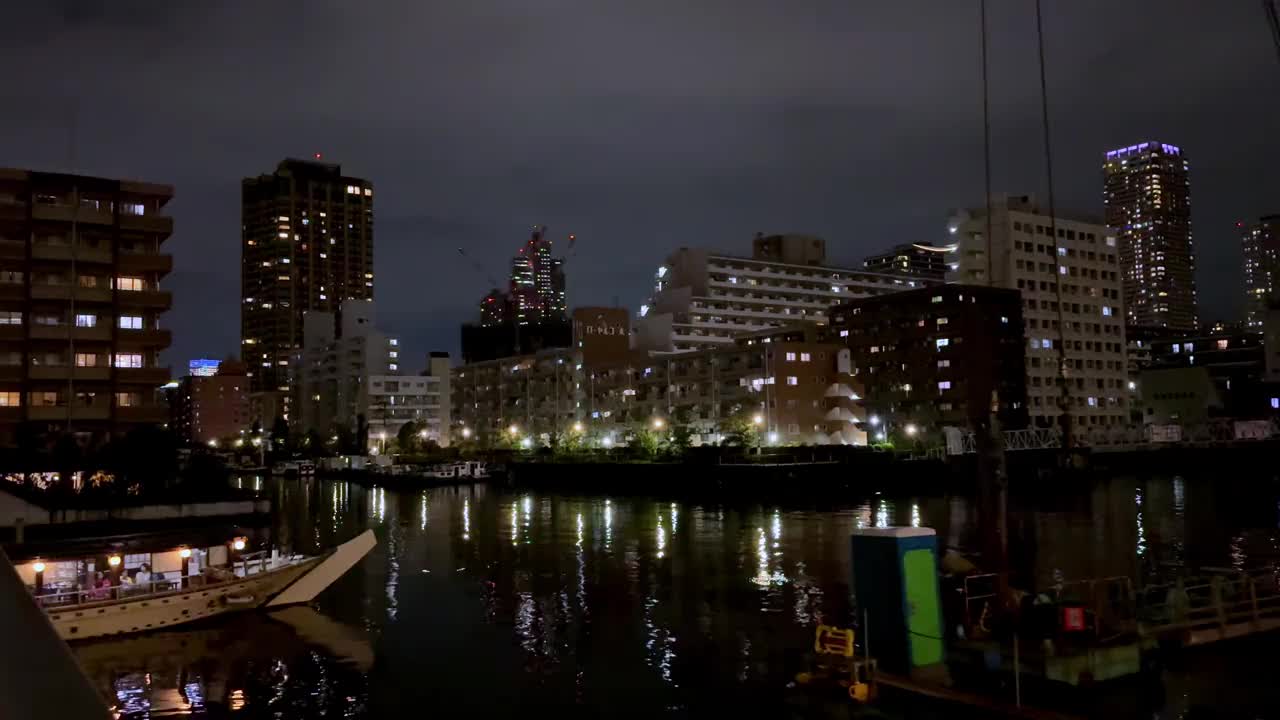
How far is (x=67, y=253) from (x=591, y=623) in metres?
50.8

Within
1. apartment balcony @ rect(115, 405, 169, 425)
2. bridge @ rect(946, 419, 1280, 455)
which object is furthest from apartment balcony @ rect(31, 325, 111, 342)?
bridge @ rect(946, 419, 1280, 455)

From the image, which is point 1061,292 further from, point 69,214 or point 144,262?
point 69,214

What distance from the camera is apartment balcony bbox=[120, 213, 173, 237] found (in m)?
61.0

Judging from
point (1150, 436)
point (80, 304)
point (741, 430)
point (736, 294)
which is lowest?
point (1150, 436)

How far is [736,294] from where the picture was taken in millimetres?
135875

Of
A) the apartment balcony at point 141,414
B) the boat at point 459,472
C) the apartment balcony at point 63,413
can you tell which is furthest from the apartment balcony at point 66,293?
the boat at point 459,472

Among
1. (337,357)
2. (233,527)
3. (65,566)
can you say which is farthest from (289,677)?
(337,357)

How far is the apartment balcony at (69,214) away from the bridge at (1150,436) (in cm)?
7475

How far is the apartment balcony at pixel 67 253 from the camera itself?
191 ft

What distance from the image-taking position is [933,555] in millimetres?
15039

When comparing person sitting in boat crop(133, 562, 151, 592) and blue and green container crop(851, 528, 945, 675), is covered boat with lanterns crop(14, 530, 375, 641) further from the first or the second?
blue and green container crop(851, 528, 945, 675)

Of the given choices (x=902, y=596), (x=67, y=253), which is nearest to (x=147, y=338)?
(x=67, y=253)

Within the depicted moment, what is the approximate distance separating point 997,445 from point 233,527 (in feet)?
146

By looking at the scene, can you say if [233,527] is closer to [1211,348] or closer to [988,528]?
[988,528]
